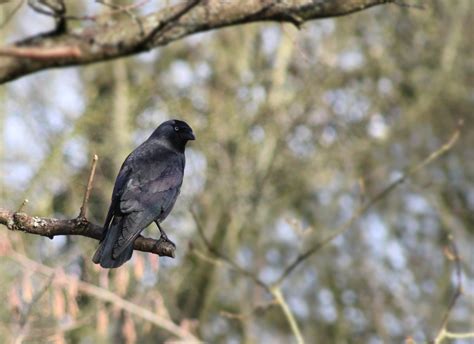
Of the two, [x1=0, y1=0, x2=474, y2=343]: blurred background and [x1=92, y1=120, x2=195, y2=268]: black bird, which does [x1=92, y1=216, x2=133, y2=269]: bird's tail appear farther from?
[x1=0, y1=0, x2=474, y2=343]: blurred background

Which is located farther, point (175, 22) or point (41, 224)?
point (175, 22)

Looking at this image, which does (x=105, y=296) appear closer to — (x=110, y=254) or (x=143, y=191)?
(x=143, y=191)

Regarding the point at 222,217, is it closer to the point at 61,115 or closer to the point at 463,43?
the point at 61,115

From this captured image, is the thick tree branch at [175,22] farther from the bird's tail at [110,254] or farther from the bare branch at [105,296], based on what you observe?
the bare branch at [105,296]

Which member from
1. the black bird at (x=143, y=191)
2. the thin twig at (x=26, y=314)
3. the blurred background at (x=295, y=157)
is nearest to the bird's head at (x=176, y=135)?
the black bird at (x=143, y=191)

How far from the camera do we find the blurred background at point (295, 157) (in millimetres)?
11453

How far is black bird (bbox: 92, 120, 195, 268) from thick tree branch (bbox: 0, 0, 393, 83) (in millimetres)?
725

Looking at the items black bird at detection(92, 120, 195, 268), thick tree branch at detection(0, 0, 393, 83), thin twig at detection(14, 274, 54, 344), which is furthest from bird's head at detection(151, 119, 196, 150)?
thin twig at detection(14, 274, 54, 344)

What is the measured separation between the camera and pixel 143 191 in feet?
18.3

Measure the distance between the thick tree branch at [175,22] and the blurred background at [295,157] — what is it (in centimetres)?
498

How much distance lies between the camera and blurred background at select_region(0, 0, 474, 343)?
11453 millimetres

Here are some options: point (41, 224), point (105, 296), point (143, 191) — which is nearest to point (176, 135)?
point (143, 191)

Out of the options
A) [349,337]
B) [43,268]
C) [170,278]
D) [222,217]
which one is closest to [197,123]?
[222,217]

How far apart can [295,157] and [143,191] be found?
22.6 feet
